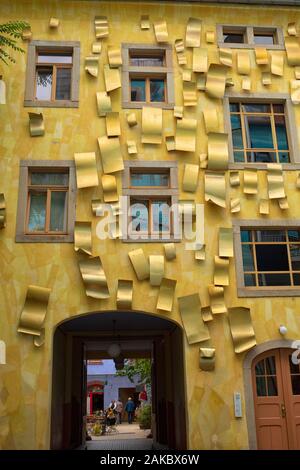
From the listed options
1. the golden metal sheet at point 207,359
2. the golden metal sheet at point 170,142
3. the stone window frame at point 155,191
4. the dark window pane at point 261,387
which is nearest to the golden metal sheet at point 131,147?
the stone window frame at point 155,191

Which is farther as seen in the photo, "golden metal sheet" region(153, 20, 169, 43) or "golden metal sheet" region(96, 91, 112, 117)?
"golden metal sheet" region(153, 20, 169, 43)

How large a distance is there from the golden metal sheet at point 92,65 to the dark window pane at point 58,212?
3.19m

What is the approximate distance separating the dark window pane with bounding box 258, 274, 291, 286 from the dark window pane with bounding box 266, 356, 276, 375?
5.43 feet

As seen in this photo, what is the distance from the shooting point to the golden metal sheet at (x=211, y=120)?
497 inches

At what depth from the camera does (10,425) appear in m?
10.4

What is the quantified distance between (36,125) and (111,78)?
221 centimetres

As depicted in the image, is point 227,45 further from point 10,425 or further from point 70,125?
point 10,425

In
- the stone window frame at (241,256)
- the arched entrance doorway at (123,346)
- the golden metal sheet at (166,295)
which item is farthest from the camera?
the arched entrance doorway at (123,346)

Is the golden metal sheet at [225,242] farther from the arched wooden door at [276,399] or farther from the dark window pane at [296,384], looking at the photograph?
the dark window pane at [296,384]

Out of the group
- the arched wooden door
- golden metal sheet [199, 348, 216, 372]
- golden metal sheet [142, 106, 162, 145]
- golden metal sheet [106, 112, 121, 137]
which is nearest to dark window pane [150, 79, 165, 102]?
golden metal sheet [142, 106, 162, 145]

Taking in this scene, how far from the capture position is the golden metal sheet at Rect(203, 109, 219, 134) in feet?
41.4

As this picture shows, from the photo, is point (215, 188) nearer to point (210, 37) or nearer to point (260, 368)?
point (260, 368)

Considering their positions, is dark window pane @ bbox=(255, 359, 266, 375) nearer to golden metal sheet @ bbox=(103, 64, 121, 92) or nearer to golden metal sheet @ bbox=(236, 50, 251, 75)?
golden metal sheet @ bbox=(236, 50, 251, 75)

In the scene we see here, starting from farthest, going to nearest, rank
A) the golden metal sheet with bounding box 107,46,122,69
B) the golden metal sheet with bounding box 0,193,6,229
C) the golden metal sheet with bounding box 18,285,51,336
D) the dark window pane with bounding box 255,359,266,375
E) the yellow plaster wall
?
the golden metal sheet with bounding box 107,46,122,69 → the golden metal sheet with bounding box 0,193,6,229 → the dark window pane with bounding box 255,359,266,375 → the golden metal sheet with bounding box 18,285,51,336 → the yellow plaster wall
